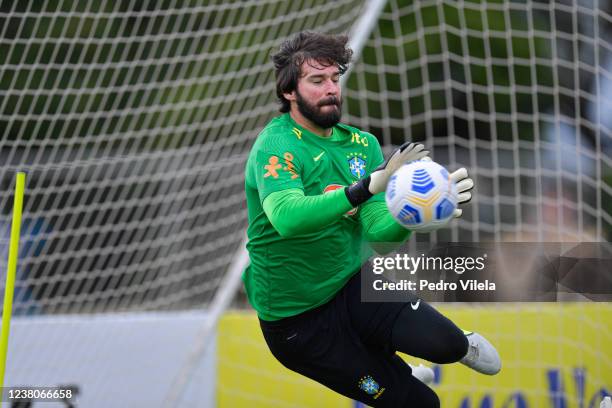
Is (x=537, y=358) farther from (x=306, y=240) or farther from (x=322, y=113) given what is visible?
(x=322, y=113)

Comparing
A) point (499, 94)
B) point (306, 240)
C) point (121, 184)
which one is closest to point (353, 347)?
point (306, 240)

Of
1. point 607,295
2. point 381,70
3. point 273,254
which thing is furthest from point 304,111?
point 381,70

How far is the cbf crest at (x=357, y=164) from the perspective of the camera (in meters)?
4.21

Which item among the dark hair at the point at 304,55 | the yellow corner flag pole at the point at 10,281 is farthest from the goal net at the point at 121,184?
the dark hair at the point at 304,55

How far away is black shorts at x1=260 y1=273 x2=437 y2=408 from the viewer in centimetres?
414

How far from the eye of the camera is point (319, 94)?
4.08 meters

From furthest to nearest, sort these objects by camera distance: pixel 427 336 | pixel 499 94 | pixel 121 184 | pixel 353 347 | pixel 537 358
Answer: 1. pixel 499 94
2. pixel 121 184
3. pixel 537 358
4. pixel 353 347
5. pixel 427 336

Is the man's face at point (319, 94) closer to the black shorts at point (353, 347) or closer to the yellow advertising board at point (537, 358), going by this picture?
the black shorts at point (353, 347)

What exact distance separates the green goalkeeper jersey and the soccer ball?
575 mm

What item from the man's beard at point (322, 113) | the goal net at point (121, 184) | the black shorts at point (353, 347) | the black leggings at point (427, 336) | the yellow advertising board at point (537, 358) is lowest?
the goal net at point (121, 184)

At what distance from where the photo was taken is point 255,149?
13.1ft

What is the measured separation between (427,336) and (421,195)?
0.82 metres

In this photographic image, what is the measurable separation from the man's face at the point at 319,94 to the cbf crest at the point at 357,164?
0.21 m

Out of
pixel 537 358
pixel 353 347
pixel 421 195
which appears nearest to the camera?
pixel 421 195
